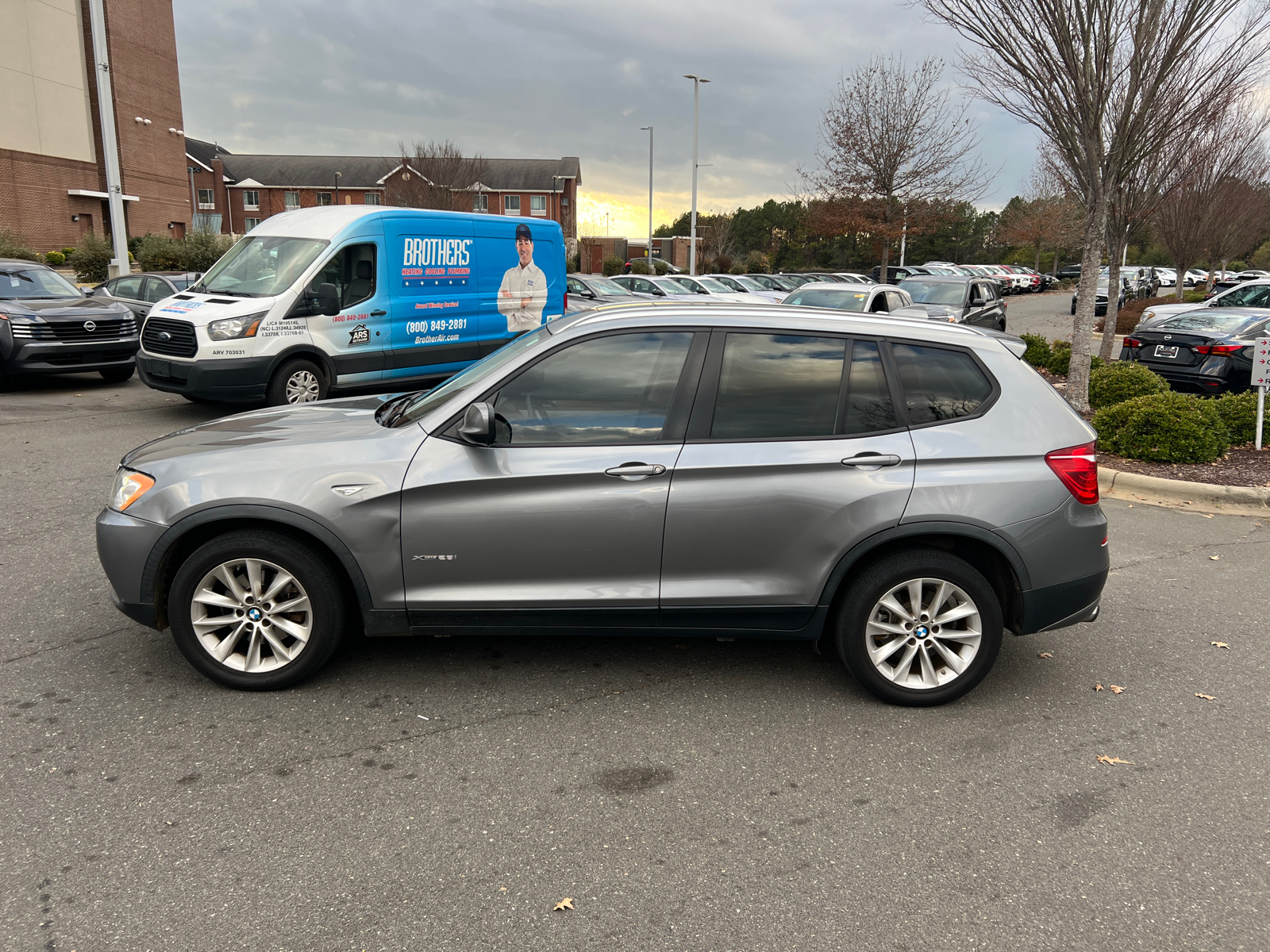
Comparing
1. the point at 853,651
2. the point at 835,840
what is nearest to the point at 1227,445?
the point at 853,651

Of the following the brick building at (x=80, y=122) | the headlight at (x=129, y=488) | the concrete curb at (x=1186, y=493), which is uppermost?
the brick building at (x=80, y=122)

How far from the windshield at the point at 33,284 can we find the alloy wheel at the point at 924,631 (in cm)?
1315

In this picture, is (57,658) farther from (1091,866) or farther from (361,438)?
(1091,866)

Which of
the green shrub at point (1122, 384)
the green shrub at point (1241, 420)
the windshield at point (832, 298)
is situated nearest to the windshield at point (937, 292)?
the windshield at point (832, 298)

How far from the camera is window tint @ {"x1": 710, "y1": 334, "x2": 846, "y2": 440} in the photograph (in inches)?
154

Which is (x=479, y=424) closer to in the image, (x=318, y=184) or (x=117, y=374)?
(x=117, y=374)

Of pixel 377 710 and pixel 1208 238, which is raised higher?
pixel 1208 238

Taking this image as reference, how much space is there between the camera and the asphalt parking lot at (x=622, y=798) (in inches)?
106

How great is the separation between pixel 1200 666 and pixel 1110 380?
6908 millimetres

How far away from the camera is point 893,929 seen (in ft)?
8.80

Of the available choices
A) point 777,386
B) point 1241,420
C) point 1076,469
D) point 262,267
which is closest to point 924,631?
point 1076,469

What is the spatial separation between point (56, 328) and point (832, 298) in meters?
12.0

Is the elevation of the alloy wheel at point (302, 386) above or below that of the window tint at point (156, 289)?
below

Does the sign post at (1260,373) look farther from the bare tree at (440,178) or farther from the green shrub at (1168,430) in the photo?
the bare tree at (440,178)
